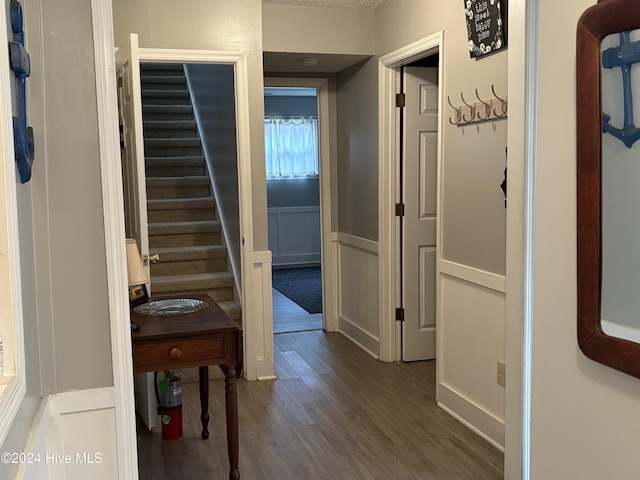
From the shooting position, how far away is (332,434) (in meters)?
3.26

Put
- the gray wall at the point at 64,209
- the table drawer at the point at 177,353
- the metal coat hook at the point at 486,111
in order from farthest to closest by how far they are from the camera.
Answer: the metal coat hook at the point at 486,111, the table drawer at the point at 177,353, the gray wall at the point at 64,209

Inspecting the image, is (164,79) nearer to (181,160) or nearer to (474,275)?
(181,160)

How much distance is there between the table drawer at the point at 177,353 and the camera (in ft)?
7.88

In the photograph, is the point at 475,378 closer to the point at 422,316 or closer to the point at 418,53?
the point at 422,316

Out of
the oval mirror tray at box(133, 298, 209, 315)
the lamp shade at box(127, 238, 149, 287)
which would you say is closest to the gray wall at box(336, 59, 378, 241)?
the oval mirror tray at box(133, 298, 209, 315)

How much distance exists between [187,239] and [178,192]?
25.8 inches

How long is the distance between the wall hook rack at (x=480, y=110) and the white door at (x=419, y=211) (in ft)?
2.91

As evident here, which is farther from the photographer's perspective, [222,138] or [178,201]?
[178,201]

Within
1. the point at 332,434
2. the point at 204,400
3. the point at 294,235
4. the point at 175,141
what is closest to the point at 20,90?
the point at 204,400

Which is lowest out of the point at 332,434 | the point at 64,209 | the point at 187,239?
the point at 332,434

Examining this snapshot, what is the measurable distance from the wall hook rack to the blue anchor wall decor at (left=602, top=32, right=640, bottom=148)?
1313mm

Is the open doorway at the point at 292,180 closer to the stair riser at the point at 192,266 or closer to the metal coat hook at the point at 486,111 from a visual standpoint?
the stair riser at the point at 192,266

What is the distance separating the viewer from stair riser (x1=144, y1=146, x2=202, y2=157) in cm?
609

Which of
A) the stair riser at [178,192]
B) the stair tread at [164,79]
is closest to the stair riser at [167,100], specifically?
the stair tread at [164,79]
